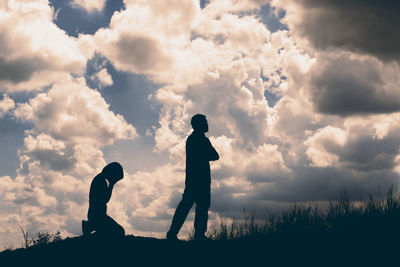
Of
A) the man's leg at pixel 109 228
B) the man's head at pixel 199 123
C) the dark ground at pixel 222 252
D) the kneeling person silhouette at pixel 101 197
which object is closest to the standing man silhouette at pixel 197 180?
the man's head at pixel 199 123

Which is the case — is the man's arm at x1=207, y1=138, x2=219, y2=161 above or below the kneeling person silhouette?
above

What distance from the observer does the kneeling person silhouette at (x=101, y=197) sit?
24.5 ft

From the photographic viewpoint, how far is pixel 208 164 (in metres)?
7.84

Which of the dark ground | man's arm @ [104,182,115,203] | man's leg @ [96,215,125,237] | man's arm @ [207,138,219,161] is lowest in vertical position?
the dark ground

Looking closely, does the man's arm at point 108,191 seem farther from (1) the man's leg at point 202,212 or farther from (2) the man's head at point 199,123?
(2) the man's head at point 199,123

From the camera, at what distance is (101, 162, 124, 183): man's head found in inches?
295

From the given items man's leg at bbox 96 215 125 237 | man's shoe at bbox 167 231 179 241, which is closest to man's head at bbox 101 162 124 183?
man's leg at bbox 96 215 125 237

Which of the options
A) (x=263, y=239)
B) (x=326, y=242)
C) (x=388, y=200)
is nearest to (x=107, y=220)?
(x=263, y=239)

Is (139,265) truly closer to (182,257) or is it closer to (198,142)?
(182,257)

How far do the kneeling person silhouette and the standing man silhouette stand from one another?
1.24 m

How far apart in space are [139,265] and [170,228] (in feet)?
4.23

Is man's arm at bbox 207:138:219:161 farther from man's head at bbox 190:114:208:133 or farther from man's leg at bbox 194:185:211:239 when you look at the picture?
man's leg at bbox 194:185:211:239

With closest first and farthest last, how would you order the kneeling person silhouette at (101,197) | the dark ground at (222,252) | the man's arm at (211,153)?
the dark ground at (222,252)
the kneeling person silhouette at (101,197)
the man's arm at (211,153)

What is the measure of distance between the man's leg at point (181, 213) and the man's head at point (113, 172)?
124cm
